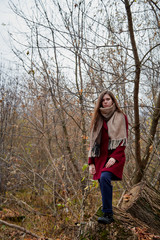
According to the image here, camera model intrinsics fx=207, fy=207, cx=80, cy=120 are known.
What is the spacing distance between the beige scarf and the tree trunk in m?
0.92

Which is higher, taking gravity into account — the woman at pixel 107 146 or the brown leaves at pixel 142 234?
the woman at pixel 107 146

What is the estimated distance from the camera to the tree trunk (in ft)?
9.09

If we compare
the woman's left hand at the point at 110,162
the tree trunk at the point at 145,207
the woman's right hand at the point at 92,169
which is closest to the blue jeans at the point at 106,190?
the woman's left hand at the point at 110,162

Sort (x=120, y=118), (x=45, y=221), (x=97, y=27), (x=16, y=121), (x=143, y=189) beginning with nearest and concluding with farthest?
(x=120, y=118) < (x=143, y=189) < (x=97, y=27) < (x=45, y=221) < (x=16, y=121)

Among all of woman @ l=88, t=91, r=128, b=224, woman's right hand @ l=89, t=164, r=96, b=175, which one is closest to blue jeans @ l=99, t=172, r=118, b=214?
woman @ l=88, t=91, r=128, b=224

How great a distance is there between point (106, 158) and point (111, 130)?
1.15 feet

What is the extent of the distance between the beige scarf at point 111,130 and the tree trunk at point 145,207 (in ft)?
3.02

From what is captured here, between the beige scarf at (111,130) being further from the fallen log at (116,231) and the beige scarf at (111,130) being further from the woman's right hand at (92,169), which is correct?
the fallen log at (116,231)

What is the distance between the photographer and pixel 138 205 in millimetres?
2855

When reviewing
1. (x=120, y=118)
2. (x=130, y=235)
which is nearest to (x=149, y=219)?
(x=130, y=235)

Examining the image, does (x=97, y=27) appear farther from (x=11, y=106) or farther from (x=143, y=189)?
(x=11, y=106)

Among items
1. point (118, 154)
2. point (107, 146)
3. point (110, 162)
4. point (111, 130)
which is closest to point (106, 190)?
point (110, 162)

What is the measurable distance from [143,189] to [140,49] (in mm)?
4363

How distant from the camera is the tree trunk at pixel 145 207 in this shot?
2770 millimetres
